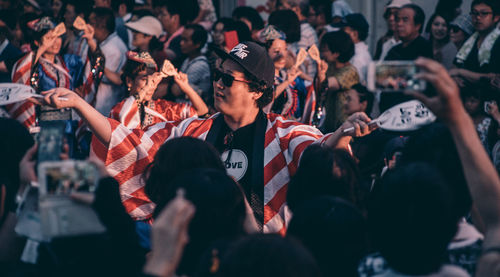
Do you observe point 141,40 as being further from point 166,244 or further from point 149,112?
point 166,244

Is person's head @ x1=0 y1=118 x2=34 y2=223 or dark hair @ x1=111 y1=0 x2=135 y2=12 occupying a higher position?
person's head @ x1=0 y1=118 x2=34 y2=223

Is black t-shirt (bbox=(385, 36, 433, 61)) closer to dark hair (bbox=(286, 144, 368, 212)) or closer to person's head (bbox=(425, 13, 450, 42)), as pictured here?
person's head (bbox=(425, 13, 450, 42))

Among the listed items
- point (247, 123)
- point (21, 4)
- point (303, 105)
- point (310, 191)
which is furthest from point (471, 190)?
point (21, 4)

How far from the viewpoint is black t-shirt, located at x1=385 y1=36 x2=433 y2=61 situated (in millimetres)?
5885

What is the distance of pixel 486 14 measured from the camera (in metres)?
5.36

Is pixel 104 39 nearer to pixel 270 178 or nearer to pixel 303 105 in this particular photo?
pixel 303 105

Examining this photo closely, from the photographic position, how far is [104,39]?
6844 millimetres

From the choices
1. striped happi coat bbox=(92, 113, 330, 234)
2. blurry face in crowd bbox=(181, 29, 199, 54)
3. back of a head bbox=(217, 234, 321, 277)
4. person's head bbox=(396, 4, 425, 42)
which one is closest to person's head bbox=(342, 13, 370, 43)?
person's head bbox=(396, 4, 425, 42)

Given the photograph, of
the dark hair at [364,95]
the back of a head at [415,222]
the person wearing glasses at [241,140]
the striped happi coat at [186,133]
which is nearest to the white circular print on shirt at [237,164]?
the person wearing glasses at [241,140]

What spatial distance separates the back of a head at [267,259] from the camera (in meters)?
1.61

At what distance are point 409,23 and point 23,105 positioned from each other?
3.68m

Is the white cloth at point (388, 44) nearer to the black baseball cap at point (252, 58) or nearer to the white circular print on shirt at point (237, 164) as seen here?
the black baseball cap at point (252, 58)

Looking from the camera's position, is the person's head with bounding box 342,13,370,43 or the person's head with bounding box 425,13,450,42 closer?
the person's head with bounding box 425,13,450,42

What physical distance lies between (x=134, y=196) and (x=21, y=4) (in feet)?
20.9
